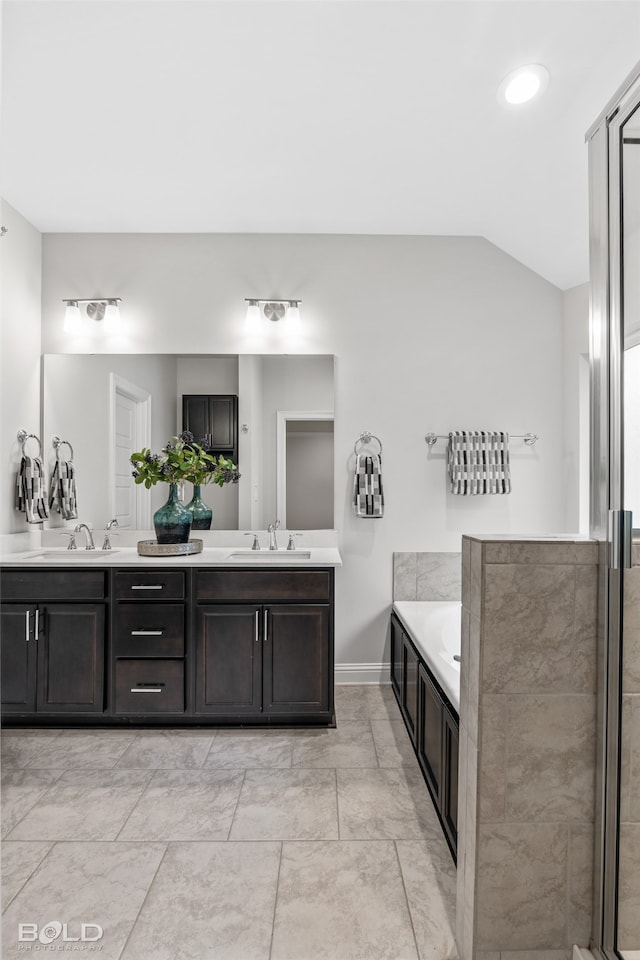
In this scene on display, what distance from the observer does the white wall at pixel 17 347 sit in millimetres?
2963

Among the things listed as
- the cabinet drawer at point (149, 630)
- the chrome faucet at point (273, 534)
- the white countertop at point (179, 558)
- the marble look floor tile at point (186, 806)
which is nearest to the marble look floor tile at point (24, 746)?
the cabinet drawer at point (149, 630)

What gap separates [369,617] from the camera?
11.1ft

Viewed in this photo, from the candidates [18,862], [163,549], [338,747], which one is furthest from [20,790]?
[338,747]

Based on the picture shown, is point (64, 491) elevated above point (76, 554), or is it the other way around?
point (64, 491)

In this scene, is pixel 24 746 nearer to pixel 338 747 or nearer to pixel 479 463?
pixel 338 747

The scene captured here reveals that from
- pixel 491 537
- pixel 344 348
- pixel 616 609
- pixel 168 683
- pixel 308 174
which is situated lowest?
pixel 168 683

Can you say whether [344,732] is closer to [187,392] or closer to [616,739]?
[616,739]

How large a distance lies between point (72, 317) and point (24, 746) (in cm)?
231

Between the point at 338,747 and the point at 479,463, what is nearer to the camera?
the point at 338,747

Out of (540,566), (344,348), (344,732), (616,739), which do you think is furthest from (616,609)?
(344,348)

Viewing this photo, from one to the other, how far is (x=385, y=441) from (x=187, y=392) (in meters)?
1.22

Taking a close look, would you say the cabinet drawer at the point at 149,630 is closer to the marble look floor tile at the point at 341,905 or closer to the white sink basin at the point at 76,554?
the white sink basin at the point at 76,554

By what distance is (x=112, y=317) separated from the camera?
3.31m

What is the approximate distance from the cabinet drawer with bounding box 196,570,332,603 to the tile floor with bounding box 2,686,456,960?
0.65 metres
